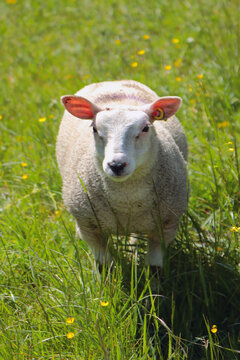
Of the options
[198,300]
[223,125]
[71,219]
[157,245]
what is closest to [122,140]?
[157,245]

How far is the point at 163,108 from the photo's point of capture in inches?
122

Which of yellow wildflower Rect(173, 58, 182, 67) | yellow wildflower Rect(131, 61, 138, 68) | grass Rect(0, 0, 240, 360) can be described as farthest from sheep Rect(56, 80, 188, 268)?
yellow wildflower Rect(173, 58, 182, 67)

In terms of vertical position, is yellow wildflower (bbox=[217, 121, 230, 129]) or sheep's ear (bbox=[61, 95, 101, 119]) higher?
yellow wildflower (bbox=[217, 121, 230, 129])

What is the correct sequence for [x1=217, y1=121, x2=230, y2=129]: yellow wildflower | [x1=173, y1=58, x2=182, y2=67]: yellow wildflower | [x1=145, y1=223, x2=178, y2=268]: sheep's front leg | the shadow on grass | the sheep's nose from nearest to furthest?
the sheep's nose, the shadow on grass, [x1=145, y1=223, x2=178, y2=268]: sheep's front leg, [x1=217, y1=121, x2=230, y2=129]: yellow wildflower, [x1=173, y1=58, x2=182, y2=67]: yellow wildflower

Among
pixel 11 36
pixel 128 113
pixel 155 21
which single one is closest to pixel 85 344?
pixel 128 113

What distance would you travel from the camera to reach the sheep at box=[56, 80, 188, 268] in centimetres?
288

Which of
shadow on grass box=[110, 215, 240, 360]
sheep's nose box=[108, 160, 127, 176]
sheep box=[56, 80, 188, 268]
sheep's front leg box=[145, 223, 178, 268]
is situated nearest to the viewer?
sheep's nose box=[108, 160, 127, 176]

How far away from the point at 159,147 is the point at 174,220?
448 mm

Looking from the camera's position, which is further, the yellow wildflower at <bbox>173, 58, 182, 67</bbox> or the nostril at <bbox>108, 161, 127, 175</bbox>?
the yellow wildflower at <bbox>173, 58, 182, 67</bbox>

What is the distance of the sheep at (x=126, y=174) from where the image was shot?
2.88 m

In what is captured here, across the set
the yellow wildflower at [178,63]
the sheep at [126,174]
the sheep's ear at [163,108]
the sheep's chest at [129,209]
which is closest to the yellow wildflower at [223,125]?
the sheep at [126,174]

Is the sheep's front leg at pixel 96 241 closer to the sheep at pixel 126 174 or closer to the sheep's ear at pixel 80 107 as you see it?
the sheep at pixel 126 174

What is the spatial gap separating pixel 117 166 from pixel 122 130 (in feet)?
0.77

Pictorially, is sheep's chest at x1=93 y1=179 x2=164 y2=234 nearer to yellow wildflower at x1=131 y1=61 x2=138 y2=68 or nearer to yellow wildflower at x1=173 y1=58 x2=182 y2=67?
yellow wildflower at x1=131 y1=61 x2=138 y2=68
